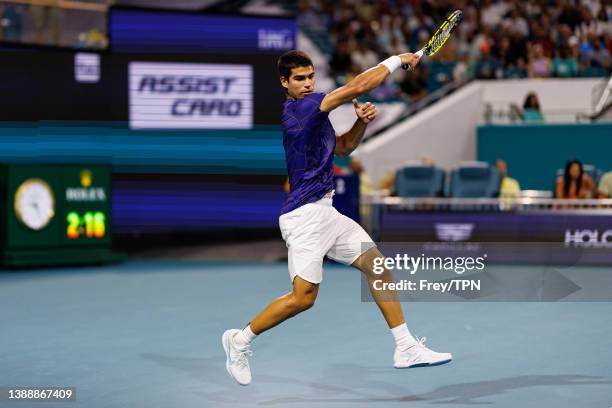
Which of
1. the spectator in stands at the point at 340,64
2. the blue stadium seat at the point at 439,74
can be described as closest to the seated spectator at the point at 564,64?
the blue stadium seat at the point at 439,74

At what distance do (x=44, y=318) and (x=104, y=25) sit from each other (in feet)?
26.4

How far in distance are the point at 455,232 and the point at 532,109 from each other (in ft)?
25.0

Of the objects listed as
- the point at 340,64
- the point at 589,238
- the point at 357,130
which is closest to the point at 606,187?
the point at 589,238

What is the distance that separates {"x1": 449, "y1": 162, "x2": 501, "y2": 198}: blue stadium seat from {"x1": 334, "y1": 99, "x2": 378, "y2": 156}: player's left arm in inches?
387

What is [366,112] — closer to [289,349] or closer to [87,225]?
[289,349]

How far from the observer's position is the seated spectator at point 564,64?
898 inches

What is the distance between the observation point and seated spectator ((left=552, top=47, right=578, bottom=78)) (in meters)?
22.8

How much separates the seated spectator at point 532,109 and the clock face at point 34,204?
10.9 meters

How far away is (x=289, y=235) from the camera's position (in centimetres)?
644

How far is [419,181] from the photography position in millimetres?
16875

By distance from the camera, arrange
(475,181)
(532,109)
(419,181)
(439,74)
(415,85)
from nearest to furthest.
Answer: (475,181) → (419,181) → (532,109) → (415,85) → (439,74)

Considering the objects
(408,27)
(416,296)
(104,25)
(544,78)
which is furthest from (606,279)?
(408,27)

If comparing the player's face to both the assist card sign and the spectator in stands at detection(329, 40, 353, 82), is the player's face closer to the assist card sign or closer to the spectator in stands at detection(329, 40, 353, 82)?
the assist card sign

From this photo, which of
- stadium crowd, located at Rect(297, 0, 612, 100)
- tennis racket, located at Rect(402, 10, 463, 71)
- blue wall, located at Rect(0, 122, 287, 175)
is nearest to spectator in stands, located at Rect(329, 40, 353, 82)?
stadium crowd, located at Rect(297, 0, 612, 100)
